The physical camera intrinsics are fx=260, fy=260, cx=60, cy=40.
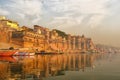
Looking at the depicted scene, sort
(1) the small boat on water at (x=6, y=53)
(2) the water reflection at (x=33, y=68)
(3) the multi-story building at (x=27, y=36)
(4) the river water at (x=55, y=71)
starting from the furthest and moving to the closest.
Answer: (3) the multi-story building at (x=27, y=36) → (1) the small boat on water at (x=6, y=53) → (2) the water reflection at (x=33, y=68) → (4) the river water at (x=55, y=71)

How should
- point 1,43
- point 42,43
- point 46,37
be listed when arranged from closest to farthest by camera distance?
point 1,43 < point 42,43 < point 46,37

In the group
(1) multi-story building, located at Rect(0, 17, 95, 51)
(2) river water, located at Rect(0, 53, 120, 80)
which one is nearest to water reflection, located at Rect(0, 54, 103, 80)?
(2) river water, located at Rect(0, 53, 120, 80)

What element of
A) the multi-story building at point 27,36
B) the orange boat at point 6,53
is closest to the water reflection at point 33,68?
the orange boat at point 6,53

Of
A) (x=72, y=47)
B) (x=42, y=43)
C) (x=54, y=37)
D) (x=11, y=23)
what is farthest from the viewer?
(x=72, y=47)

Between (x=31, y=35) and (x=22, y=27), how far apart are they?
15760 mm

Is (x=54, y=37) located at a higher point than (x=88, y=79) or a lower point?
higher

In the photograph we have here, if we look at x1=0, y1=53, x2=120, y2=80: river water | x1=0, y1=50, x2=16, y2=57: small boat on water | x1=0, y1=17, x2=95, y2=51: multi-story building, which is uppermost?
x1=0, y1=17, x2=95, y2=51: multi-story building

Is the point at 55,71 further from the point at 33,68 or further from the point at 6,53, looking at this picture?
the point at 6,53

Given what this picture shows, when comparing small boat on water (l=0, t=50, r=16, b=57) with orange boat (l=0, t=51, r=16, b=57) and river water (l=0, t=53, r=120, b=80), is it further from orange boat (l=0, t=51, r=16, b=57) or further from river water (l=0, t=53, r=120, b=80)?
river water (l=0, t=53, r=120, b=80)

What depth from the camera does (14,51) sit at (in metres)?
73.7

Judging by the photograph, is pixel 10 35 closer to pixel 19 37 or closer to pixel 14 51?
pixel 19 37

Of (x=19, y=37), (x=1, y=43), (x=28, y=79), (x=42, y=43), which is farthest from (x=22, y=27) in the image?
(x=28, y=79)

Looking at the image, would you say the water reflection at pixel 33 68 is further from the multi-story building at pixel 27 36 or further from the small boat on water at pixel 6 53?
the multi-story building at pixel 27 36

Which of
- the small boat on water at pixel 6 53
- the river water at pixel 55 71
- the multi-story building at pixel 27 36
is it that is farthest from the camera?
the multi-story building at pixel 27 36
